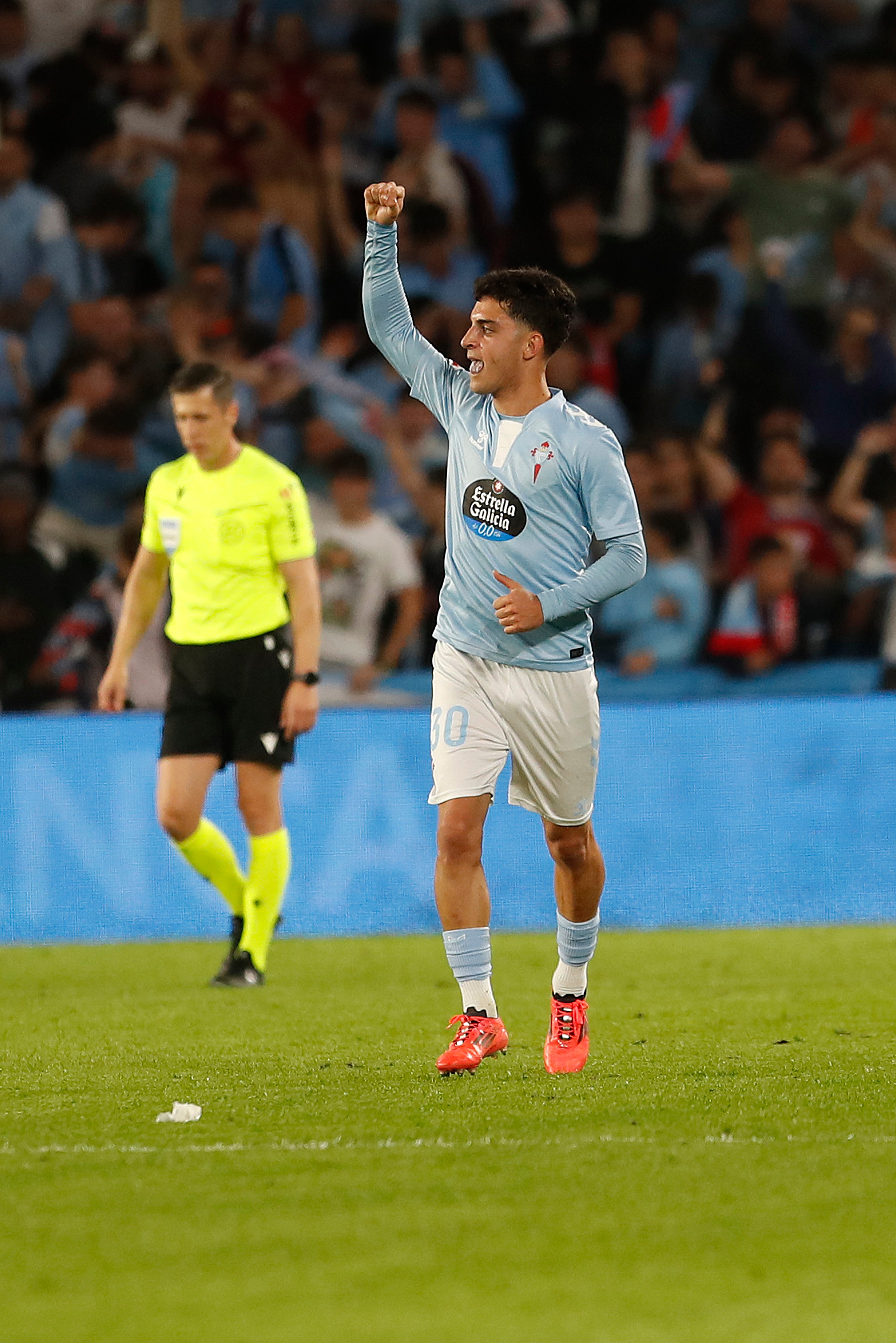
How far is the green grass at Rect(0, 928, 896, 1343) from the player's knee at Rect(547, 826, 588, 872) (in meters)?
0.59

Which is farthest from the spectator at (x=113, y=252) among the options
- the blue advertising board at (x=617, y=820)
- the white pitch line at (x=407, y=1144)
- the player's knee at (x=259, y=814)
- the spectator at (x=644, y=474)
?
the white pitch line at (x=407, y=1144)

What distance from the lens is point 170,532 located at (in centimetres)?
775

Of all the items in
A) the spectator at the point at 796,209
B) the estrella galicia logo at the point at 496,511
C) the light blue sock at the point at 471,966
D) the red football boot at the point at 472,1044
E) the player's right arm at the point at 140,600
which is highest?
the spectator at the point at 796,209

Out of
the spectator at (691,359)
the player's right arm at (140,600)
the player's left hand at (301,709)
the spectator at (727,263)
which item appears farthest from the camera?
the spectator at (727,263)

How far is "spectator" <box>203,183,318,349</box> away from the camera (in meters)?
12.8

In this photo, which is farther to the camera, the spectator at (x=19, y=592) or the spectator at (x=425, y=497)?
the spectator at (x=425, y=497)

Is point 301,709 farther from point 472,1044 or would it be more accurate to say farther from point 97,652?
point 97,652

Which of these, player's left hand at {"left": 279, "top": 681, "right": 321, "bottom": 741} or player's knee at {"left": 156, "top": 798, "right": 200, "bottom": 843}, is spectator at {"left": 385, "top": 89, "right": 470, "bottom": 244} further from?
player's knee at {"left": 156, "top": 798, "right": 200, "bottom": 843}

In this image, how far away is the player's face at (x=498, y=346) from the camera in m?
5.50

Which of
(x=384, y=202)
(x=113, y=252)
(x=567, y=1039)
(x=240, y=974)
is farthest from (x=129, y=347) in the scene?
(x=567, y=1039)

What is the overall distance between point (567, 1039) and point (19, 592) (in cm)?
644

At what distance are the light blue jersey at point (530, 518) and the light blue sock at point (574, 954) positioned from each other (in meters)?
0.76

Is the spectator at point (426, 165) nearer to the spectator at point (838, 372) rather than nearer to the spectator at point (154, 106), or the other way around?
the spectator at point (154, 106)

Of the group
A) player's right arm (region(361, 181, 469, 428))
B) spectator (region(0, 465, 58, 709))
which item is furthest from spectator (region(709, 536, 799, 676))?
player's right arm (region(361, 181, 469, 428))
